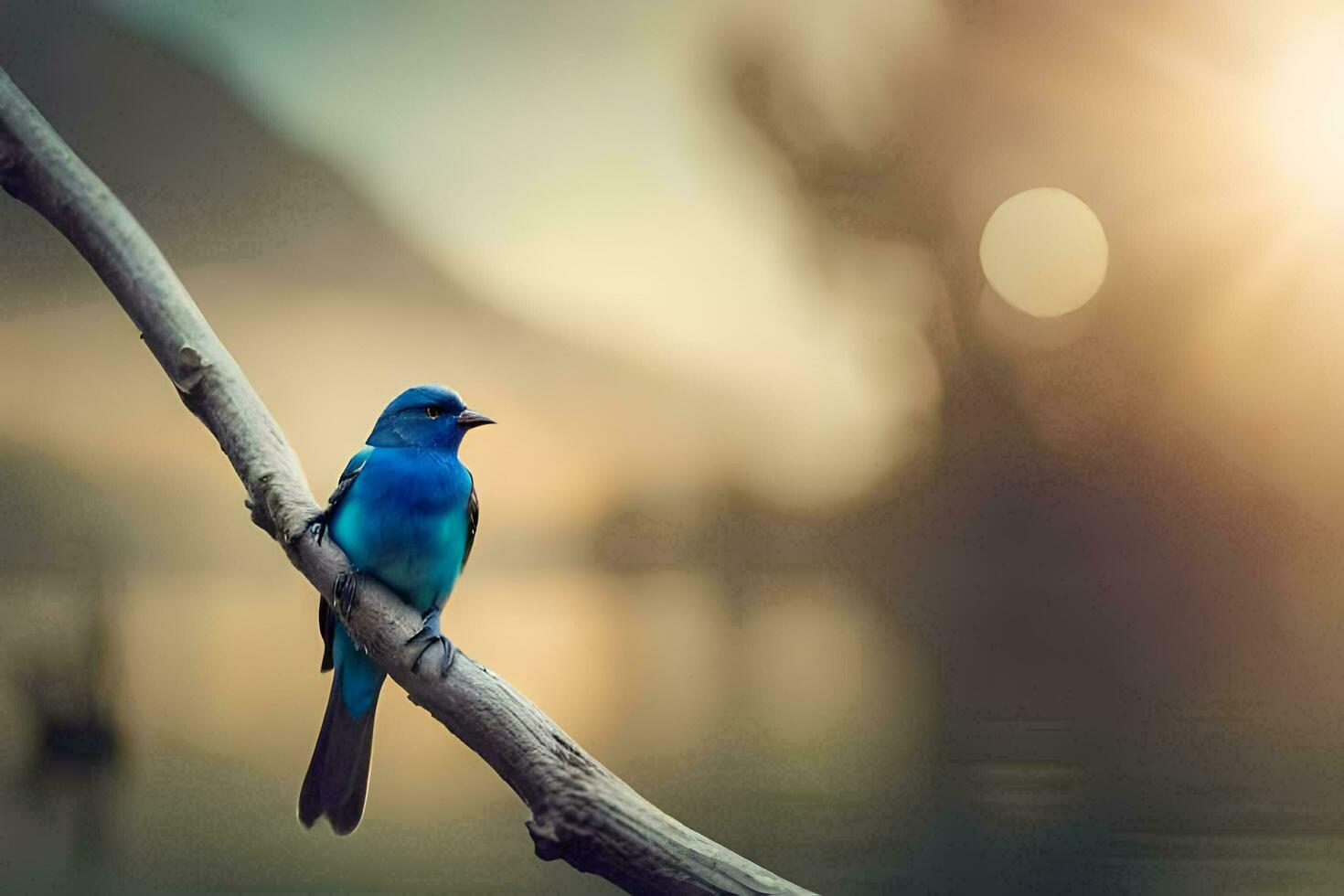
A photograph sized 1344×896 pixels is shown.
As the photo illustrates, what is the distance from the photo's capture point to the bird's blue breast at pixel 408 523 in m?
1.38

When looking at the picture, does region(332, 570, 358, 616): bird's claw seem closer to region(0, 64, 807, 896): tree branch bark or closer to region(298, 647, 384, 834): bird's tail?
region(0, 64, 807, 896): tree branch bark

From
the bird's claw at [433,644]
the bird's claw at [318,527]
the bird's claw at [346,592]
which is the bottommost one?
the bird's claw at [433,644]

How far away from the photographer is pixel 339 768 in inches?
60.2

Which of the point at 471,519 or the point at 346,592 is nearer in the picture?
the point at 346,592

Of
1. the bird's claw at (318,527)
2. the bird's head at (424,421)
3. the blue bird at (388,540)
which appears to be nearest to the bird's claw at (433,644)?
the blue bird at (388,540)

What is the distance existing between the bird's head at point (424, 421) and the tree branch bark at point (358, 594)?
0.50 ft

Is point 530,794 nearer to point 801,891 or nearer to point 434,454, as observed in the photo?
point 801,891

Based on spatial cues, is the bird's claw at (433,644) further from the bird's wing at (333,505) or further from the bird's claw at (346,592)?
the bird's wing at (333,505)

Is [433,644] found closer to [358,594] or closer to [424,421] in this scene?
[358,594]

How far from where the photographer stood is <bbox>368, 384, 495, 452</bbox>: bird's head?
1.51 m

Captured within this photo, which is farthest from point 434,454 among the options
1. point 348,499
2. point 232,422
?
point 232,422

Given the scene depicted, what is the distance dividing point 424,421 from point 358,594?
278mm

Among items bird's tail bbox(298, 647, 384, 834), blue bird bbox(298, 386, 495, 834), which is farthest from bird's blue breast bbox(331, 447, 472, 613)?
bird's tail bbox(298, 647, 384, 834)

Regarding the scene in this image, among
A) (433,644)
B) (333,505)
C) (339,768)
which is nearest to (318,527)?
(333,505)
